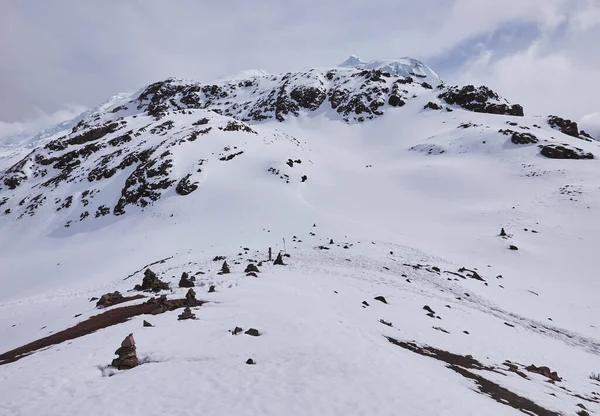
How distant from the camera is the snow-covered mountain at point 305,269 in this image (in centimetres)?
941

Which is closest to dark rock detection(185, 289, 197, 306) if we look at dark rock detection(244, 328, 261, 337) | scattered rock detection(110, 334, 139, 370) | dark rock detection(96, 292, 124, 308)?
dark rock detection(244, 328, 261, 337)

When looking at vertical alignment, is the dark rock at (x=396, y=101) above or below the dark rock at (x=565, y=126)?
above

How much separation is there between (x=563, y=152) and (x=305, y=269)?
185ft

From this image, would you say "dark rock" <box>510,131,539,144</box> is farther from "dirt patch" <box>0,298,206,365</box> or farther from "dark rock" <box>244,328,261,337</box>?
"dark rock" <box>244,328,261,337</box>

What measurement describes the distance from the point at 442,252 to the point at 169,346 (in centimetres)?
2753

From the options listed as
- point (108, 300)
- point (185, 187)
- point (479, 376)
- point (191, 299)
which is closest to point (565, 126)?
point (185, 187)

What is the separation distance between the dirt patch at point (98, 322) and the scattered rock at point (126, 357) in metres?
4.88

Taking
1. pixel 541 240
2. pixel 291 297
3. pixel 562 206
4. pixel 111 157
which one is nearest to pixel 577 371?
pixel 291 297

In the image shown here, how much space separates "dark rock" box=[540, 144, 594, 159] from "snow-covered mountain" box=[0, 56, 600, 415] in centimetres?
28

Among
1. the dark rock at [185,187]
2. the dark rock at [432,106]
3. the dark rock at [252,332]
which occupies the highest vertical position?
the dark rock at [432,106]

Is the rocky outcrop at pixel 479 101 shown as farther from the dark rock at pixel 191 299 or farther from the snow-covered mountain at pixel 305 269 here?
the dark rock at pixel 191 299

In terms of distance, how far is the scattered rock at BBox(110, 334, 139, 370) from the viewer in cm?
1013

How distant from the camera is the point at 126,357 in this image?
402 inches

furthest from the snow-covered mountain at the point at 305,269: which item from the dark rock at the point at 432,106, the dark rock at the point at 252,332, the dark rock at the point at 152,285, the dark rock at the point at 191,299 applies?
the dark rock at the point at 432,106
